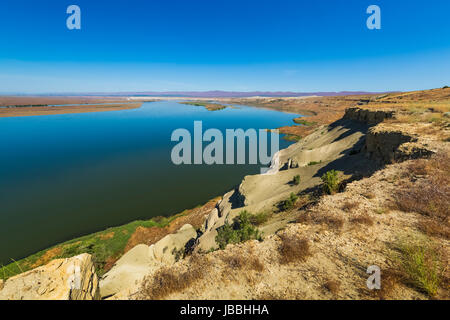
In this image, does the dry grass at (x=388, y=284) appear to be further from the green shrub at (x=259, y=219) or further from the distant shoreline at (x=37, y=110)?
the distant shoreline at (x=37, y=110)

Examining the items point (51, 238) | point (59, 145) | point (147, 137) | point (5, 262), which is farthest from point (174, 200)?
point (59, 145)

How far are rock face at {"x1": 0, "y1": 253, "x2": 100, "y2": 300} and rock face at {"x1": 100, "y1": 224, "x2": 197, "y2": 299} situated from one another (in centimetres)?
207

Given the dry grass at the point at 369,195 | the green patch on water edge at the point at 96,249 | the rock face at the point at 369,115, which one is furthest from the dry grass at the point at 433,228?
the rock face at the point at 369,115

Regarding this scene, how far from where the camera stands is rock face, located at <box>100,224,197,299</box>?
7559 millimetres

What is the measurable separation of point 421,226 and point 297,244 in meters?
3.80

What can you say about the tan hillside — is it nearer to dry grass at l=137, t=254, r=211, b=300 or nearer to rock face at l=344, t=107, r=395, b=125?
dry grass at l=137, t=254, r=211, b=300

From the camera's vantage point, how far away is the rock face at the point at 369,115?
20702 mm

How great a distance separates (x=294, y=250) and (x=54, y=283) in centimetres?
648

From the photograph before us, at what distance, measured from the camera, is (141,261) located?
36.0ft

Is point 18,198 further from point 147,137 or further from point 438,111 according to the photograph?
point 438,111

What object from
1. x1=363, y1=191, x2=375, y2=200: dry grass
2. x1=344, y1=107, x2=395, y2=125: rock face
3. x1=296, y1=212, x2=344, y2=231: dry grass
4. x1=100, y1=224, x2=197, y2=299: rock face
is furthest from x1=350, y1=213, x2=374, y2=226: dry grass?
x1=344, y1=107, x2=395, y2=125: rock face

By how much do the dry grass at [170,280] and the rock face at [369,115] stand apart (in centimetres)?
2566

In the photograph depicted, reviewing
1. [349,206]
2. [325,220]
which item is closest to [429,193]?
[349,206]
